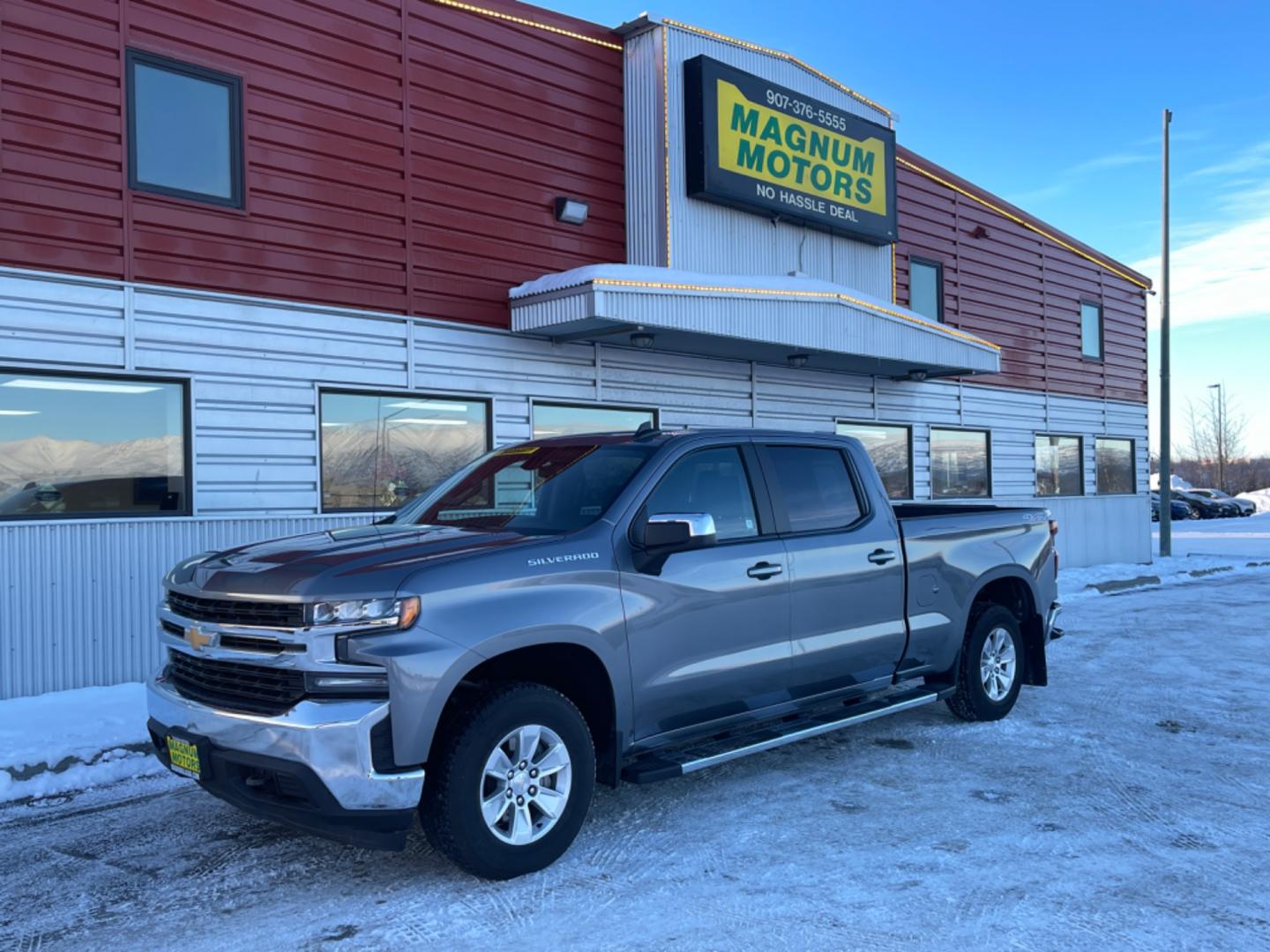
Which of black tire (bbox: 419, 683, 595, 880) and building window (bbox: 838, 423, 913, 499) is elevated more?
building window (bbox: 838, 423, 913, 499)

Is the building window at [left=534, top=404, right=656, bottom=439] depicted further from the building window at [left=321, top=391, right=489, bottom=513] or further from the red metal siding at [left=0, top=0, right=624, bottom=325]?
the red metal siding at [left=0, top=0, right=624, bottom=325]

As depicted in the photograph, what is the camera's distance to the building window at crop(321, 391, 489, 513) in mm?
10078

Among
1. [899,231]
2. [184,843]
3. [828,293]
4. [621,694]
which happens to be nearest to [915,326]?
[828,293]

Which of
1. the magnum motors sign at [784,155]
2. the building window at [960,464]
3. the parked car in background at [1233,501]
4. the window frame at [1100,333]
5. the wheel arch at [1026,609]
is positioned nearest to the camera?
the wheel arch at [1026,609]

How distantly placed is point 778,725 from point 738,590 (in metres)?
0.83

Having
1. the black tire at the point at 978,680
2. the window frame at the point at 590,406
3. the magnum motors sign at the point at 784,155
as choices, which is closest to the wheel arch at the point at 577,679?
the black tire at the point at 978,680

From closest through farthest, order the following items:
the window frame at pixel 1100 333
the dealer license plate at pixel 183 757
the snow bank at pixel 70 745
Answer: the dealer license plate at pixel 183 757, the snow bank at pixel 70 745, the window frame at pixel 1100 333

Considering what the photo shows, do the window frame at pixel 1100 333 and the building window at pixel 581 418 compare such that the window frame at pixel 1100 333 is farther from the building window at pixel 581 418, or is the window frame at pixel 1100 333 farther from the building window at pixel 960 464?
the building window at pixel 581 418

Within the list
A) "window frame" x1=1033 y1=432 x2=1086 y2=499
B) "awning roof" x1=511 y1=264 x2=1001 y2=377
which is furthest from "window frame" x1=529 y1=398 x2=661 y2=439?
"window frame" x1=1033 y1=432 x2=1086 y2=499

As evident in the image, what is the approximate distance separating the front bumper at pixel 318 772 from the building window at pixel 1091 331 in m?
20.7

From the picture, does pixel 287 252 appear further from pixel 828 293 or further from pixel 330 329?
pixel 828 293

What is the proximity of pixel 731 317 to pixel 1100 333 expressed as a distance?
1421cm

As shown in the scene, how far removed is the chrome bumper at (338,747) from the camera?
3.95 meters

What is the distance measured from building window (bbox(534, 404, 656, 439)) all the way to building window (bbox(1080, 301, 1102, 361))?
12963 millimetres
